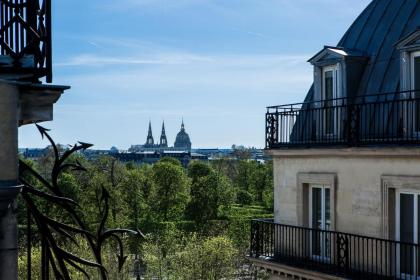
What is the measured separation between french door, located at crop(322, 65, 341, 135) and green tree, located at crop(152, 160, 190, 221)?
48409 mm

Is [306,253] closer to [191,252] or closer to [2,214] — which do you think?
[2,214]

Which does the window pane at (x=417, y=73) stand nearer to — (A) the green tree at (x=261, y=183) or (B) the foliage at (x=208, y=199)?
(B) the foliage at (x=208, y=199)

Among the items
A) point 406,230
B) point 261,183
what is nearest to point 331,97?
point 406,230

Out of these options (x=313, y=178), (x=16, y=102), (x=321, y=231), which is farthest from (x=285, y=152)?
(x=16, y=102)

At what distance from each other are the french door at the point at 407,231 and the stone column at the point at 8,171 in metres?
13.5

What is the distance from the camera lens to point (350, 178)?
18078 mm

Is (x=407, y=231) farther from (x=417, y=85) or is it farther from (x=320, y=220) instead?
(x=417, y=85)

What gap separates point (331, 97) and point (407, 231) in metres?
5.12

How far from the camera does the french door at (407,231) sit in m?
16.1

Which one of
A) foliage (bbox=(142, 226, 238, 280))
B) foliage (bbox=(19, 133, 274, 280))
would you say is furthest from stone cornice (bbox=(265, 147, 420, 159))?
foliage (bbox=(142, 226, 238, 280))

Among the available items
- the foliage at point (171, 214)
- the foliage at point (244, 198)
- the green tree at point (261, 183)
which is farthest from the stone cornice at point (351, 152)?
the green tree at point (261, 183)

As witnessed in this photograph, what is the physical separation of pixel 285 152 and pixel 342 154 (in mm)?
2744

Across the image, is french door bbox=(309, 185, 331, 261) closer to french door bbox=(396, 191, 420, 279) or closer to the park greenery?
french door bbox=(396, 191, 420, 279)

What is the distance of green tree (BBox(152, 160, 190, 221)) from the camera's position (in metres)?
67.7
